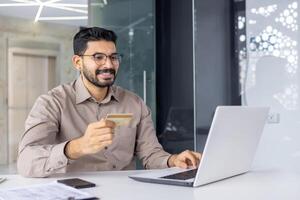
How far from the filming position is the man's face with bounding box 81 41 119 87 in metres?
1.78

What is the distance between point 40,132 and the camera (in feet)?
5.18

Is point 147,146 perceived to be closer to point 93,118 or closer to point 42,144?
point 93,118

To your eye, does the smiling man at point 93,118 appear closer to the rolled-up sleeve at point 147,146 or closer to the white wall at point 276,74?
the rolled-up sleeve at point 147,146

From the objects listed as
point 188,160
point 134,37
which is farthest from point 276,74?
Result: point 188,160

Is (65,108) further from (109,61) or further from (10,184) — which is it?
(10,184)

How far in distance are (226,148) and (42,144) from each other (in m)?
0.71

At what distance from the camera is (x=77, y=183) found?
1278 millimetres

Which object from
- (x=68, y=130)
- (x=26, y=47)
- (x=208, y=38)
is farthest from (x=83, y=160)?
(x=26, y=47)

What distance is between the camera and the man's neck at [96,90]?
72.7 inches

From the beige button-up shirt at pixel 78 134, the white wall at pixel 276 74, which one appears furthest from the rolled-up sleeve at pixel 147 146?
the white wall at pixel 276 74

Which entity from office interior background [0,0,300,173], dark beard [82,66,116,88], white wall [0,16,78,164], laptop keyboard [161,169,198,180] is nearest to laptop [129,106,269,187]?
laptop keyboard [161,169,198,180]

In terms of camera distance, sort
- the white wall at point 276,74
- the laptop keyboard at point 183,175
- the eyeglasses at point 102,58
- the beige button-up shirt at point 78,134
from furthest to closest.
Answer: the white wall at point 276,74 → the eyeglasses at point 102,58 → the beige button-up shirt at point 78,134 → the laptop keyboard at point 183,175

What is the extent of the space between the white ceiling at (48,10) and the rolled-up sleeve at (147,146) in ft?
13.0

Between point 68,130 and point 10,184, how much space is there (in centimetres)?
45
